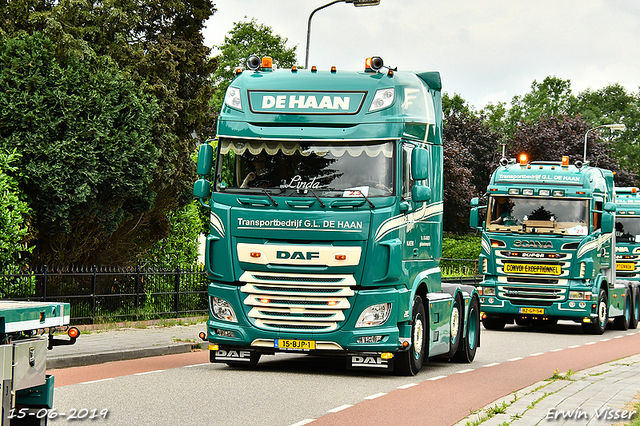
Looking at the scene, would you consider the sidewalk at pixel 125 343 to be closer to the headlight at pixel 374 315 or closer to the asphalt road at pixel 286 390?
the asphalt road at pixel 286 390

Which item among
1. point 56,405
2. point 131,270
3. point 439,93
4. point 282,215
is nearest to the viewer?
point 56,405

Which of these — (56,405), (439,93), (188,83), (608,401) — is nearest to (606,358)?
(439,93)

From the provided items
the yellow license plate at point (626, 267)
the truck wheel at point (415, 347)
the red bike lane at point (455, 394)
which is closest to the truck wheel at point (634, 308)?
the yellow license plate at point (626, 267)

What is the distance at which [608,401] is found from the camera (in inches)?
409

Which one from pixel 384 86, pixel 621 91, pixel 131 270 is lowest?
pixel 131 270

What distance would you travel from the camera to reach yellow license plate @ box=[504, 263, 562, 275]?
2216 cm

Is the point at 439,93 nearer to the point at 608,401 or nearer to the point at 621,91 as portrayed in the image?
the point at 608,401

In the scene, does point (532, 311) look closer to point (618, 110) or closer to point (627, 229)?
point (627, 229)

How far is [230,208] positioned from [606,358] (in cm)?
824

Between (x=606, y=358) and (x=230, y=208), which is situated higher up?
(x=230, y=208)

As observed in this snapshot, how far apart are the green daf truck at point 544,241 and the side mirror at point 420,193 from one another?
923 centimetres

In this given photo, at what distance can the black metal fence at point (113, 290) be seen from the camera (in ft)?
55.7

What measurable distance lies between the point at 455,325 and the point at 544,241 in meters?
7.39

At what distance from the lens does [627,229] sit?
101 ft
